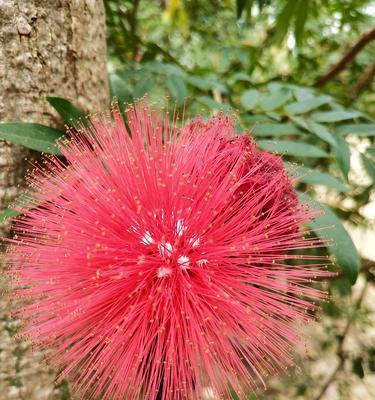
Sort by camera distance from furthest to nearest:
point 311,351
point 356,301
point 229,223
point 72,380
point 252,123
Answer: point 311,351 → point 356,301 → point 252,123 → point 72,380 → point 229,223

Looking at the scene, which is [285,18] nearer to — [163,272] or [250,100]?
[250,100]

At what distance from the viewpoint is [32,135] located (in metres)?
1.06

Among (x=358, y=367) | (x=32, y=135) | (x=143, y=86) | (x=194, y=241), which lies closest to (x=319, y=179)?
(x=194, y=241)

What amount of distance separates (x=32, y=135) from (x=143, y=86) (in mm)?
568

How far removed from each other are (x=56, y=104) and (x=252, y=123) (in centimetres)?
72

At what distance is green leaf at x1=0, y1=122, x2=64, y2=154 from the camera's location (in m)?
1.02

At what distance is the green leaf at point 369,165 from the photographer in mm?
1496

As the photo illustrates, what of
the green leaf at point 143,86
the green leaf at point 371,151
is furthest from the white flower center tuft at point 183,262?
the green leaf at point 371,151

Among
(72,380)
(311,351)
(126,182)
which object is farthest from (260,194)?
(311,351)

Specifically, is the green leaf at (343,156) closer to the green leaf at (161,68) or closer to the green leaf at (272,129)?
the green leaf at (272,129)

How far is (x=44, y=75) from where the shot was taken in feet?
3.65

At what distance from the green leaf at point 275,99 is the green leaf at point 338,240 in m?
0.45

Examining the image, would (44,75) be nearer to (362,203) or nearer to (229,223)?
(229,223)

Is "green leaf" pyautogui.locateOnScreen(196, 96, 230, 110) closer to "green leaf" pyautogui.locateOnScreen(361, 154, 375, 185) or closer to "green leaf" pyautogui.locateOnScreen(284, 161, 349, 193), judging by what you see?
"green leaf" pyautogui.locateOnScreen(284, 161, 349, 193)
